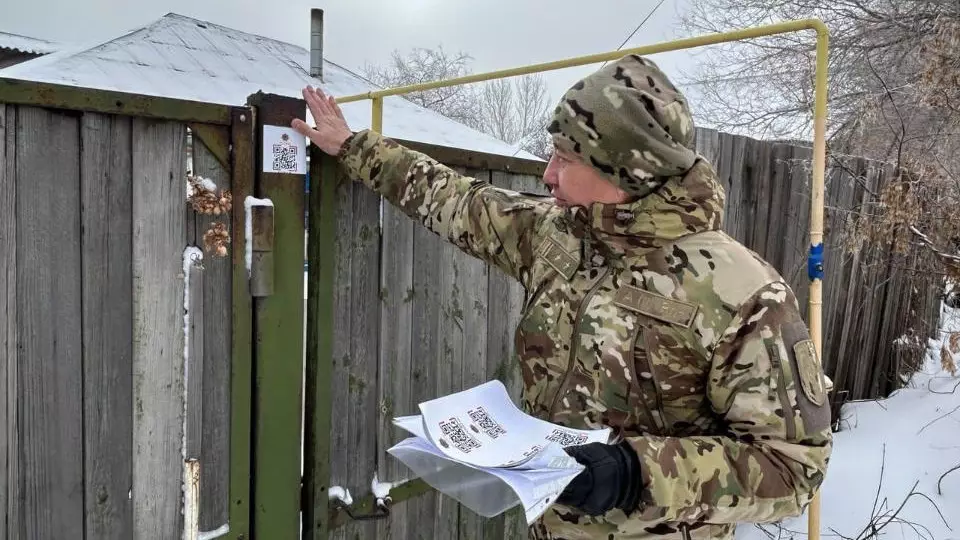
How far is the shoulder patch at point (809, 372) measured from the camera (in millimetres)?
1394

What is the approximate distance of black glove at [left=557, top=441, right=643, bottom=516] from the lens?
4.34ft

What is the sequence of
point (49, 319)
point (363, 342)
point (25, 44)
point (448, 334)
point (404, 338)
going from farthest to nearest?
point (25, 44), point (448, 334), point (404, 338), point (363, 342), point (49, 319)

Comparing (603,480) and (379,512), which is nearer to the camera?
(603,480)

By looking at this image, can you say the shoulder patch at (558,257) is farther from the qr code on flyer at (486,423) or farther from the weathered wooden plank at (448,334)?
the weathered wooden plank at (448,334)

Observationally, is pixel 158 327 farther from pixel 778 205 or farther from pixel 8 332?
pixel 778 205

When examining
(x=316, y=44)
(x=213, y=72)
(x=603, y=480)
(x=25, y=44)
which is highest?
(x=25, y=44)

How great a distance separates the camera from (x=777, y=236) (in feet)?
13.6

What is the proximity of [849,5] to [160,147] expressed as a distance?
338 inches

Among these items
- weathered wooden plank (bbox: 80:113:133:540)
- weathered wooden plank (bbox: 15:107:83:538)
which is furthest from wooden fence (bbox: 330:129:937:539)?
weathered wooden plank (bbox: 15:107:83:538)

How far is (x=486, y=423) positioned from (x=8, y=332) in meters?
1.09

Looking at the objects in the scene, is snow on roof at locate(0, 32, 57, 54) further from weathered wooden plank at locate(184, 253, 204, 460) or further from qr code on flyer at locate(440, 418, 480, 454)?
qr code on flyer at locate(440, 418, 480, 454)

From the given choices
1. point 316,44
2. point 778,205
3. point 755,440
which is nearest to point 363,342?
point 755,440

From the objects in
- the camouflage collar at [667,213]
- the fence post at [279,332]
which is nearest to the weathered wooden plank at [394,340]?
the fence post at [279,332]

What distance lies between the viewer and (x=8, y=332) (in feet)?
4.92
